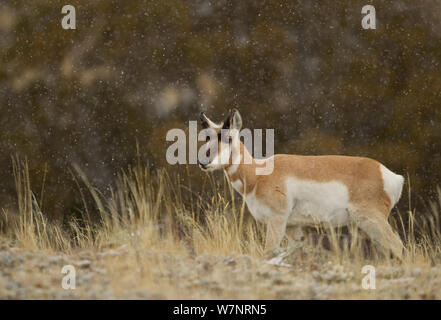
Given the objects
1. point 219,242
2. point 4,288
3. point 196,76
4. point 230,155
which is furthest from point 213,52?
point 4,288

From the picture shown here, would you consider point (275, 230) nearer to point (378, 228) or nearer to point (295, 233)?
point (295, 233)

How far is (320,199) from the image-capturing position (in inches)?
312

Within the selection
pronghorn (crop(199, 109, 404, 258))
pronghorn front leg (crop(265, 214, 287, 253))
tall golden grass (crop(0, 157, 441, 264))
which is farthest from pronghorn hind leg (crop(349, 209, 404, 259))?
pronghorn front leg (crop(265, 214, 287, 253))

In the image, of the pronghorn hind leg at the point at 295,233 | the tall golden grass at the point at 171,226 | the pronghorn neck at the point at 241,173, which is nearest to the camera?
the tall golden grass at the point at 171,226

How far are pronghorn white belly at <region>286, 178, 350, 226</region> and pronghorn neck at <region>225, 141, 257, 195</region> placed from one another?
405 mm

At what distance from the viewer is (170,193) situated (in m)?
10.1

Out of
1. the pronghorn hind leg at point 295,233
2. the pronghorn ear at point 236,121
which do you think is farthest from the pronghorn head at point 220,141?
the pronghorn hind leg at point 295,233

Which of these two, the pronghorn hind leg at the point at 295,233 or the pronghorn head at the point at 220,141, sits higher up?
the pronghorn head at the point at 220,141

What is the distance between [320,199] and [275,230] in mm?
588

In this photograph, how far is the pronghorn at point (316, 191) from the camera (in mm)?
7871

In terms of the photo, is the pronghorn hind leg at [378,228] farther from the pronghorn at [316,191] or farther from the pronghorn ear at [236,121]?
the pronghorn ear at [236,121]

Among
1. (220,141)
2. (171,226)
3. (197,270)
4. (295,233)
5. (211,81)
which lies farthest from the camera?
(211,81)

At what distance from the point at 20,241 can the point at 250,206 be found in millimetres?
2722

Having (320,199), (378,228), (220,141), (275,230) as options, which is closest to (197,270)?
(275,230)
